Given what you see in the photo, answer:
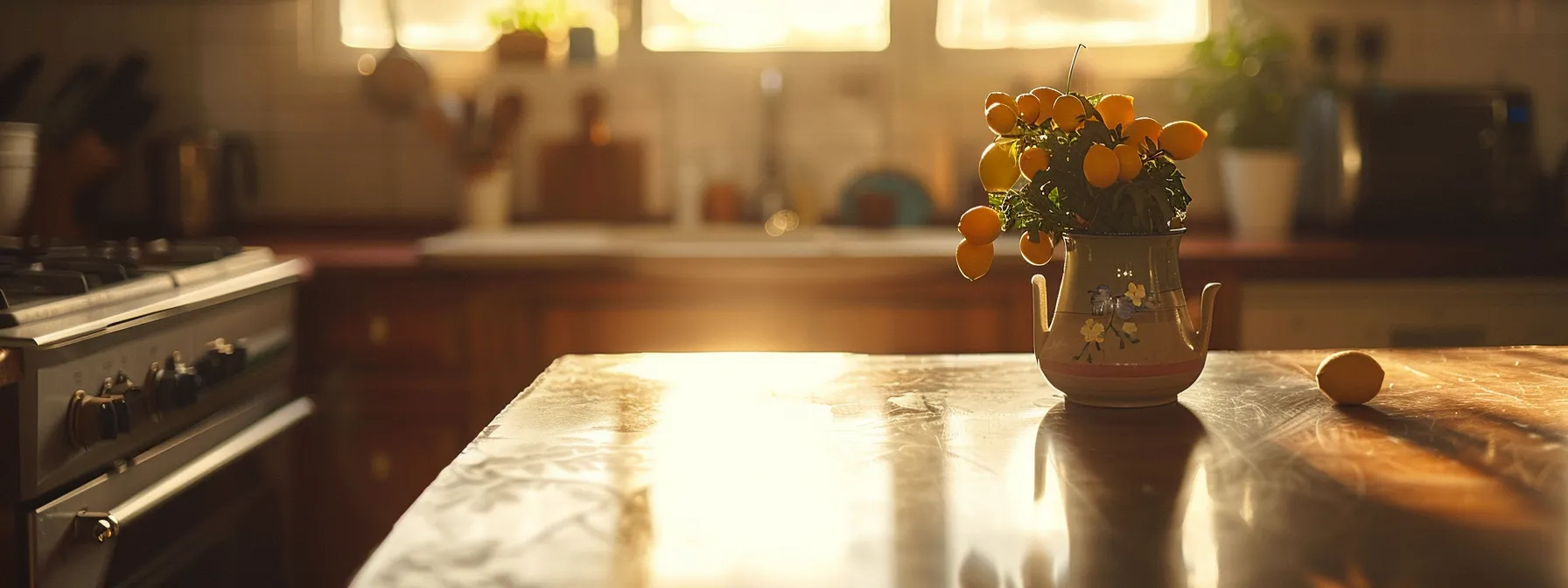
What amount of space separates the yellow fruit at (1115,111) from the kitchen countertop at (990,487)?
9.4 inches

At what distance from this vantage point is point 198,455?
1594 mm

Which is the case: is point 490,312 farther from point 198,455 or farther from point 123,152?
point 123,152

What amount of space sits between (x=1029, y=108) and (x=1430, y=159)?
6.13 feet

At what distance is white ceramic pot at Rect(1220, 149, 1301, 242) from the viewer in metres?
2.57

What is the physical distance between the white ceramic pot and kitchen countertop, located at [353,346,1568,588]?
144cm

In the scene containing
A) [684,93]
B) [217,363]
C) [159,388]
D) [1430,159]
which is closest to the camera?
[159,388]

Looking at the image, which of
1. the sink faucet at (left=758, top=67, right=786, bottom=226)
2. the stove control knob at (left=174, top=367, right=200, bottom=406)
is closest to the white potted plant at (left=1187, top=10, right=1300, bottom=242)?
the sink faucet at (left=758, top=67, right=786, bottom=226)

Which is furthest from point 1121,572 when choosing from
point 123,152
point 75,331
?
point 123,152

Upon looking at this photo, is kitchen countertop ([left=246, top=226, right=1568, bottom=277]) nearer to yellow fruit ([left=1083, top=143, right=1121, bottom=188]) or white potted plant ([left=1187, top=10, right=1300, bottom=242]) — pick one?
white potted plant ([left=1187, top=10, right=1300, bottom=242])

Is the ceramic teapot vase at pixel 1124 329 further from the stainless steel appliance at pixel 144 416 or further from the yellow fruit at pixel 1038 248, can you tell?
the stainless steel appliance at pixel 144 416

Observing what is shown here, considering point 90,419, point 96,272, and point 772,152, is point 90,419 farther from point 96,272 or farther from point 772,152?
point 772,152

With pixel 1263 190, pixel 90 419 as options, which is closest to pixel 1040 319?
pixel 90 419

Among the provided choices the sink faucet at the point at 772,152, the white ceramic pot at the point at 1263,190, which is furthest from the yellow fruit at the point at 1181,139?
the sink faucet at the point at 772,152

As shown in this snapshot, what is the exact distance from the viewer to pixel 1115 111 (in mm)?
1015
